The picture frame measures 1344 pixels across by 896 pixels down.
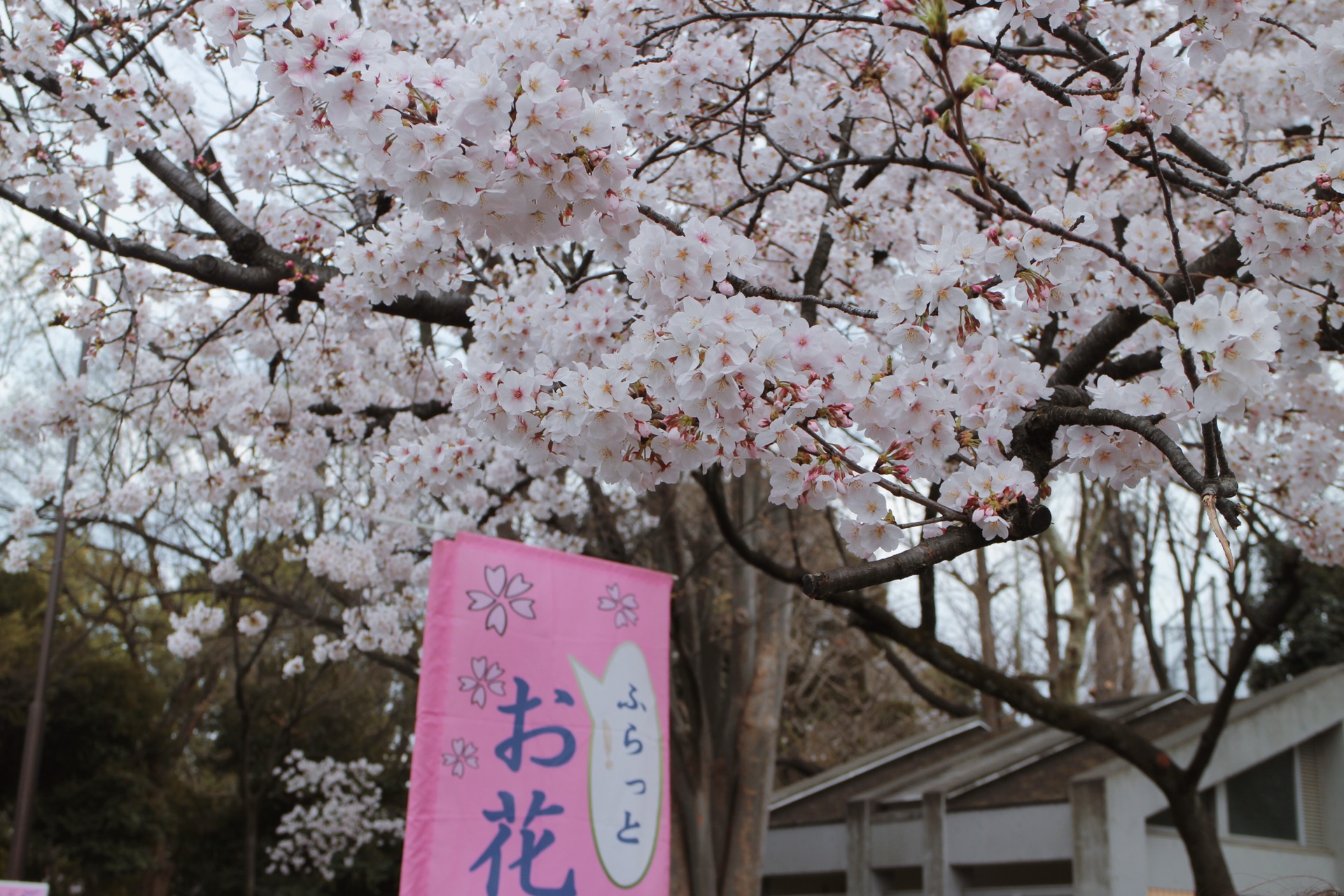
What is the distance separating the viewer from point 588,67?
9.64 ft

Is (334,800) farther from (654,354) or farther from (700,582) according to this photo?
(654,354)

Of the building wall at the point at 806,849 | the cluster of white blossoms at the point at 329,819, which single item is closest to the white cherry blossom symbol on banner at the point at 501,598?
the building wall at the point at 806,849

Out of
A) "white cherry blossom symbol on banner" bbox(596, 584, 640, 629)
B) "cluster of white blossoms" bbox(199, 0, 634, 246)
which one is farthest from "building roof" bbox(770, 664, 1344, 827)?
"cluster of white blossoms" bbox(199, 0, 634, 246)

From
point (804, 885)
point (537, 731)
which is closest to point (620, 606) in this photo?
point (537, 731)

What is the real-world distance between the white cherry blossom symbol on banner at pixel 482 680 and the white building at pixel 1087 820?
554 cm

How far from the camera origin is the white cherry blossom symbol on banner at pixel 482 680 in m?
5.00

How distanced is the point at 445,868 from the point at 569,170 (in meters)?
3.43

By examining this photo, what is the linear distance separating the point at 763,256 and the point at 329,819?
12.4m

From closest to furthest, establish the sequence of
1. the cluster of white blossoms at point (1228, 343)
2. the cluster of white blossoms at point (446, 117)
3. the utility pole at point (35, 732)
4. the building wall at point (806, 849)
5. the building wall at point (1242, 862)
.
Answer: the cluster of white blossoms at point (1228, 343), the cluster of white blossoms at point (446, 117), the building wall at point (1242, 862), the utility pole at point (35, 732), the building wall at point (806, 849)

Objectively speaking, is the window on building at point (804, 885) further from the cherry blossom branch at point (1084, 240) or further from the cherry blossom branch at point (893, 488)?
the cherry blossom branch at point (1084, 240)

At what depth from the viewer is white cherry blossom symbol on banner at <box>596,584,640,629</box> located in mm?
5695

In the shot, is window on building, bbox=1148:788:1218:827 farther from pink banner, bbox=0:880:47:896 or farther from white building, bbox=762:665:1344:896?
pink banner, bbox=0:880:47:896

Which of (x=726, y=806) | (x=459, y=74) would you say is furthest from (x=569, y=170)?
(x=726, y=806)

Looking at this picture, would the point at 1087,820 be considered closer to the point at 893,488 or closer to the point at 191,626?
the point at 893,488
